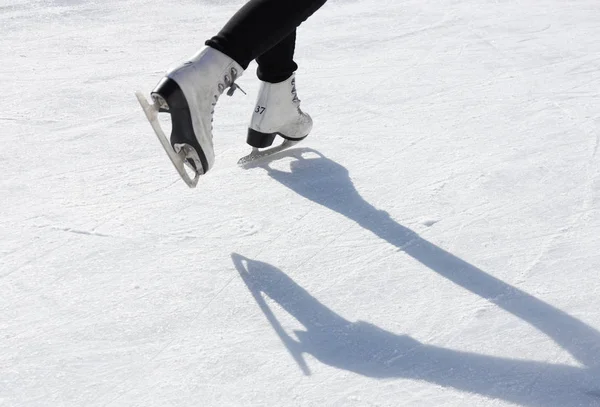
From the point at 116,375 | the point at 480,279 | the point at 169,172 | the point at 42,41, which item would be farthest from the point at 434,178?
the point at 42,41

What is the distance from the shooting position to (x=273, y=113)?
7.28 ft

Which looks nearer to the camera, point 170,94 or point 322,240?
point 170,94

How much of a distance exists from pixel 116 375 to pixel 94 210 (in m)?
0.66

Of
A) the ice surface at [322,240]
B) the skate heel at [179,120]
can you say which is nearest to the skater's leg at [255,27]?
the skate heel at [179,120]

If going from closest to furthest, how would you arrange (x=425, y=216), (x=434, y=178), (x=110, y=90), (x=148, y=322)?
(x=148, y=322) < (x=425, y=216) < (x=434, y=178) < (x=110, y=90)

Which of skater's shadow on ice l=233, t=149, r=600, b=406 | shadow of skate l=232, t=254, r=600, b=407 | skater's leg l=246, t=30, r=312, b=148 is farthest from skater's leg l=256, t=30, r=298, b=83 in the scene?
shadow of skate l=232, t=254, r=600, b=407

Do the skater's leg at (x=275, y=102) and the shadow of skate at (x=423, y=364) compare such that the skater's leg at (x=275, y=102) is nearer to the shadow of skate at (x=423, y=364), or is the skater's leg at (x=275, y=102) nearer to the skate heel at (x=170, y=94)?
the skate heel at (x=170, y=94)

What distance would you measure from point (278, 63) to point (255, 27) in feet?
1.58

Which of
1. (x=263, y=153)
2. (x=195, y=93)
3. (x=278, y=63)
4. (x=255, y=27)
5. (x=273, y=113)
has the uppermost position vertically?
(x=255, y=27)

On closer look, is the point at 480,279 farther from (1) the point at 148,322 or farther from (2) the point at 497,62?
(2) the point at 497,62

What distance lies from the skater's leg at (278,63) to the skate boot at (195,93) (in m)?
0.40

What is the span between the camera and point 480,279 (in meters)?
1.68

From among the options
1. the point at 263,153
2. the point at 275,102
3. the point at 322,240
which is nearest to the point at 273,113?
the point at 275,102

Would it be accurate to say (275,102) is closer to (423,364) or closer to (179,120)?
(179,120)
